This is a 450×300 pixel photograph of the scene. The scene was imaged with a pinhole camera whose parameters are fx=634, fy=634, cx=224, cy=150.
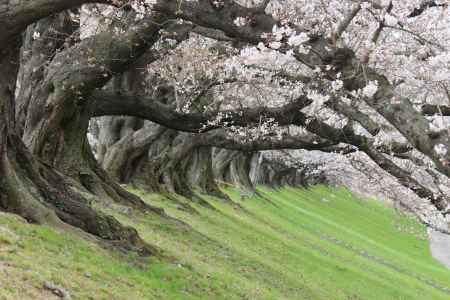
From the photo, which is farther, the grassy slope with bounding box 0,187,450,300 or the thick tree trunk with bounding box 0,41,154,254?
the thick tree trunk with bounding box 0,41,154,254

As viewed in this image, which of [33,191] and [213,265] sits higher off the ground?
[33,191]

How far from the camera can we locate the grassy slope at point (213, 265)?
32.8 ft

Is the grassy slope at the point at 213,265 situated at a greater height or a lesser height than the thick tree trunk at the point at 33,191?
lesser

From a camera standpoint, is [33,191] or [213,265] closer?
[33,191]

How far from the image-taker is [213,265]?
15.9 m

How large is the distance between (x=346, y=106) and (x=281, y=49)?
226 centimetres

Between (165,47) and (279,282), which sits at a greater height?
(165,47)

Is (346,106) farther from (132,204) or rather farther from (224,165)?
(224,165)

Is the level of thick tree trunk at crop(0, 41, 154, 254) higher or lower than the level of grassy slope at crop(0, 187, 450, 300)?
higher

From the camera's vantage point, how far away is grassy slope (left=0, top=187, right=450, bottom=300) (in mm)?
9992

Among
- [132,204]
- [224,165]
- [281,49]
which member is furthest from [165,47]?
[224,165]

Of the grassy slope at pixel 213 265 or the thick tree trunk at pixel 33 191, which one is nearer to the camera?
the grassy slope at pixel 213 265

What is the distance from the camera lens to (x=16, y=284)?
28.2 ft

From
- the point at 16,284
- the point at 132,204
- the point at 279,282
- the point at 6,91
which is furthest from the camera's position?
the point at 132,204
